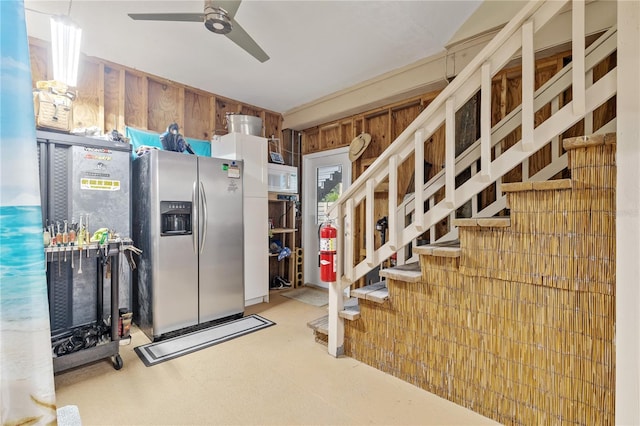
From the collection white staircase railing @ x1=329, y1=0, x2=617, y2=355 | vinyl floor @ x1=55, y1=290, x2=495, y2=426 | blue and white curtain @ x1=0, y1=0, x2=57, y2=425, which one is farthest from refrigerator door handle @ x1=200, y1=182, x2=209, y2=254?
blue and white curtain @ x1=0, y1=0, x2=57, y2=425

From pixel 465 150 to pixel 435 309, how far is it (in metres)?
1.45

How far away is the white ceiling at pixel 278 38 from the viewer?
7.86ft

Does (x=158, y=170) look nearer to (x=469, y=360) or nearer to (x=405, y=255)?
(x=405, y=255)

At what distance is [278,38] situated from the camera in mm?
2807

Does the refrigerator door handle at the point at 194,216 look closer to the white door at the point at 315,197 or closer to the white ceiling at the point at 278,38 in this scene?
the white ceiling at the point at 278,38

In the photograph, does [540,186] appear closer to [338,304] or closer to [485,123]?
[485,123]

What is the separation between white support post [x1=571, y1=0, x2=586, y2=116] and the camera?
1473 mm

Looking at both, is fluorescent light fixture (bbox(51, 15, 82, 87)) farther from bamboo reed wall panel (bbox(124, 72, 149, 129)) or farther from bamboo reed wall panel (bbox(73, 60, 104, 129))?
bamboo reed wall panel (bbox(124, 72, 149, 129))

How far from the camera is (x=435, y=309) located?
202 centimetres

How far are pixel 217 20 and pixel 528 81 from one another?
6.48ft

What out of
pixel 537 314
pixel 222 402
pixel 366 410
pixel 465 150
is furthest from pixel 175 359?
pixel 465 150

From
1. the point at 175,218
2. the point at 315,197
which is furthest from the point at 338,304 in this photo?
the point at 315,197

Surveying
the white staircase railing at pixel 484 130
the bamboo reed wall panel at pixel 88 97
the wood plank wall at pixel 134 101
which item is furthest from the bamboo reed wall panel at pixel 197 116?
the white staircase railing at pixel 484 130

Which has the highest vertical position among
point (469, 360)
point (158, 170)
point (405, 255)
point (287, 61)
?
point (287, 61)
